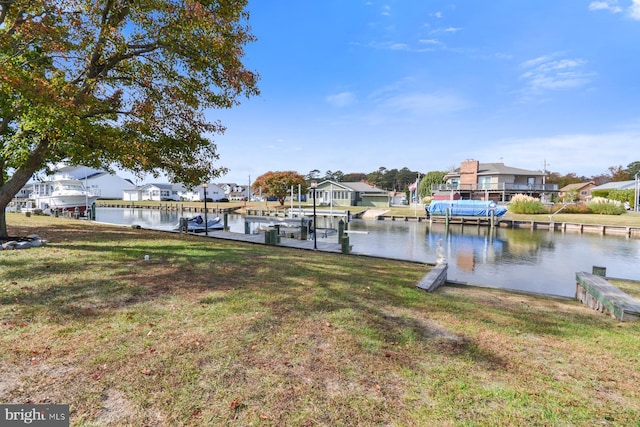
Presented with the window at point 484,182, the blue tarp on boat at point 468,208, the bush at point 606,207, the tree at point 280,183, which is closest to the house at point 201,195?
the tree at point 280,183

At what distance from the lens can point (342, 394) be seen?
117 inches

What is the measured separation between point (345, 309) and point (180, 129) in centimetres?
823

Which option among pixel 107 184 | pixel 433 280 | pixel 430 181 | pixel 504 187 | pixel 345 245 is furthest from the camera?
pixel 107 184

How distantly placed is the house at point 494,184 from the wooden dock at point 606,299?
44.0m

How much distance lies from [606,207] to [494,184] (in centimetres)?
1526

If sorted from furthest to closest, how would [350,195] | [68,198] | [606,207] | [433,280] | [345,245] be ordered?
[350,195] < [68,198] < [606,207] < [345,245] < [433,280]

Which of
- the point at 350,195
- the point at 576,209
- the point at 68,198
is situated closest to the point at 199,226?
the point at 68,198

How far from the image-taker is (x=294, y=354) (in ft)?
12.1

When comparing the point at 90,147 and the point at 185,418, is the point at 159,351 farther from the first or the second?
the point at 90,147

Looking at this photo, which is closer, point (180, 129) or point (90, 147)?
point (90, 147)

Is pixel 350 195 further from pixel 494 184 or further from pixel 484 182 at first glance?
pixel 494 184

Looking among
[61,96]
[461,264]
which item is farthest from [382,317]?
[461,264]

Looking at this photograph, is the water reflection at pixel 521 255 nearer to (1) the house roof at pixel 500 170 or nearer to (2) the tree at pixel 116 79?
(2) the tree at pixel 116 79

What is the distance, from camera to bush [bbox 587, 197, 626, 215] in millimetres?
37500
